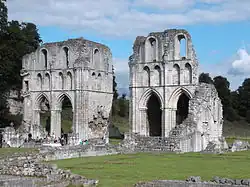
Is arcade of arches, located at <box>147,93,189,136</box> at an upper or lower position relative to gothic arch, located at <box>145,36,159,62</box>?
lower

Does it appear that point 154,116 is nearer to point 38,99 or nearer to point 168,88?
point 168,88

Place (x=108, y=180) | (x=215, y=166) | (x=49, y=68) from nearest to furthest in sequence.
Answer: (x=108, y=180) < (x=215, y=166) < (x=49, y=68)

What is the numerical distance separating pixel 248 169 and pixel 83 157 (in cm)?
1255

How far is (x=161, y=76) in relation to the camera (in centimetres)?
4550

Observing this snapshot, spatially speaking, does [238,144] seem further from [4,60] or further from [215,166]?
[4,60]

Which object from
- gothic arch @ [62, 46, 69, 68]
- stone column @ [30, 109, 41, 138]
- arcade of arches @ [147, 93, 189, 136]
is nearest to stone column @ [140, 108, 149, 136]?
arcade of arches @ [147, 93, 189, 136]

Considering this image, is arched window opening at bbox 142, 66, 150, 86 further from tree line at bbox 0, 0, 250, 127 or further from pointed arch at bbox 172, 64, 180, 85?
tree line at bbox 0, 0, 250, 127

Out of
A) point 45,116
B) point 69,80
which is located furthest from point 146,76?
point 45,116

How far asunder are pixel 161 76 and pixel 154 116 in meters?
5.40

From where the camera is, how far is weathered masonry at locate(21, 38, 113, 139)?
4750 centimetres

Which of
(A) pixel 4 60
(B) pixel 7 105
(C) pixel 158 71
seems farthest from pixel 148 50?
(B) pixel 7 105

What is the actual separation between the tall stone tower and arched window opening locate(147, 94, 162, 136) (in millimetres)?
274

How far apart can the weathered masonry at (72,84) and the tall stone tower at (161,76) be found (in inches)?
168

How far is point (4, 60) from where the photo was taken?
53344mm
